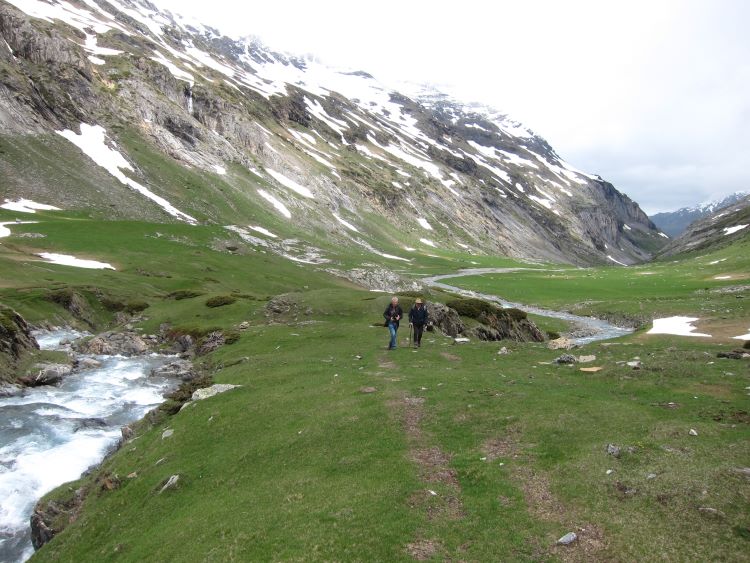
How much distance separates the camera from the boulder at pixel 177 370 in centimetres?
4022

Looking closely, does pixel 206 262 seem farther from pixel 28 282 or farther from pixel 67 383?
pixel 67 383

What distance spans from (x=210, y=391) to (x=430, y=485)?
17324 millimetres

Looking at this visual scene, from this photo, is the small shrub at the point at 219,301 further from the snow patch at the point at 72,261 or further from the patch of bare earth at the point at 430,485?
the patch of bare earth at the point at 430,485

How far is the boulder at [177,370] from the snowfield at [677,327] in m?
44.0

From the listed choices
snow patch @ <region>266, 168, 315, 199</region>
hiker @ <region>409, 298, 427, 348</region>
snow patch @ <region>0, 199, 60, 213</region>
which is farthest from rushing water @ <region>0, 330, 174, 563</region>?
snow patch @ <region>266, 168, 315, 199</region>

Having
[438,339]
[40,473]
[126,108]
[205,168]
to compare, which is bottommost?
[40,473]

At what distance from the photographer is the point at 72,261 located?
77.5 m

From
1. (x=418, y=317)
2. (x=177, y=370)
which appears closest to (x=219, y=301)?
(x=177, y=370)

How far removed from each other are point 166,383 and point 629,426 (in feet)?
107

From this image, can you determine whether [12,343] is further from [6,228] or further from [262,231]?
[262,231]

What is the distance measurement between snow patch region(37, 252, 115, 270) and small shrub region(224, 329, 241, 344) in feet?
131

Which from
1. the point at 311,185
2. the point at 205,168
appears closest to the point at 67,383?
the point at 205,168

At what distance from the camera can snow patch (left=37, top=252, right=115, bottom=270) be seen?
2987 inches

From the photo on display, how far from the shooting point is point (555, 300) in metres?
101
